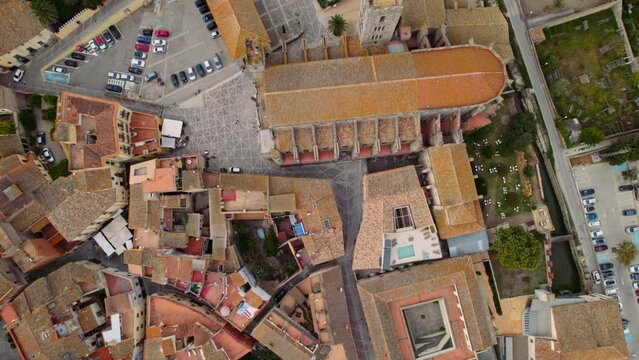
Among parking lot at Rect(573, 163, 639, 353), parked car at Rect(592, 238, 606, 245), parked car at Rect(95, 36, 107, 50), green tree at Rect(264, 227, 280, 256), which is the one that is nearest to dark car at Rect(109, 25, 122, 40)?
parked car at Rect(95, 36, 107, 50)

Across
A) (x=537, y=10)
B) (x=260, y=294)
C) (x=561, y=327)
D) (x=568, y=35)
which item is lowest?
(x=561, y=327)

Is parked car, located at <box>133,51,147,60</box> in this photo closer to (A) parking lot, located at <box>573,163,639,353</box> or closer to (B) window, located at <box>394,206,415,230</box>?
(B) window, located at <box>394,206,415,230</box>

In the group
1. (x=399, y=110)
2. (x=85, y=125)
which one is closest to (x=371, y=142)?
(x=399, y=110)

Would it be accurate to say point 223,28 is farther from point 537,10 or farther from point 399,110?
point 537,10

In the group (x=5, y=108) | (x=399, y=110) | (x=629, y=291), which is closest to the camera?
(x=399, y=110)

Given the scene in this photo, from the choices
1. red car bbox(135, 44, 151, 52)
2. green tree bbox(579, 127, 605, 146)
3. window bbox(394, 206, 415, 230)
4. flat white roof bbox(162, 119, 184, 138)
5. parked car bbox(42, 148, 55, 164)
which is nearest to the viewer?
window bbox(394, 206, 415, 230)

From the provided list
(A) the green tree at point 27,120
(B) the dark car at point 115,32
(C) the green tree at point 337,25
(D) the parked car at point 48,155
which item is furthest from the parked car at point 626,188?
(A) the green tree at point 27,120

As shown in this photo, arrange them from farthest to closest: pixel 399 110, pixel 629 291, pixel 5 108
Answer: pixel 629 291 < pixel 5 108 < pixel 399 110
